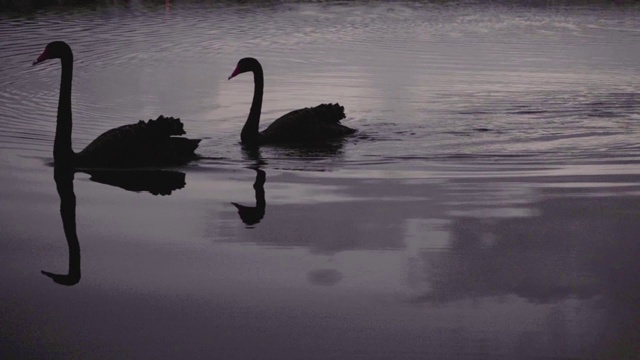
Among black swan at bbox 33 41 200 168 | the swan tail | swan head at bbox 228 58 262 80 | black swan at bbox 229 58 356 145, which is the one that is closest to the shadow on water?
black swan at bbox 33 41 200 168

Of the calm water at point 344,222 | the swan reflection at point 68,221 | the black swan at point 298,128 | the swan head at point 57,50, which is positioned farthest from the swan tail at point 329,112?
the swan reflection at point 68,221

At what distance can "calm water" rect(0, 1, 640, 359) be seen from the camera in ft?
13.6

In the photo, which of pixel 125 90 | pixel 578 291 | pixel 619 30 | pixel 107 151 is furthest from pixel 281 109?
pixel 619 30

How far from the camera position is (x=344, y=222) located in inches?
235

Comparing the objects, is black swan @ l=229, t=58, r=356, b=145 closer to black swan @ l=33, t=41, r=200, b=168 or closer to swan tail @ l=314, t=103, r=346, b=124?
swan tail @ l=314, t=103, r=346, b=124

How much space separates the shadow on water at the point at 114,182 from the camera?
6.15 metres

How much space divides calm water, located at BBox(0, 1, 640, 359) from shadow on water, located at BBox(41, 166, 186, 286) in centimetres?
4

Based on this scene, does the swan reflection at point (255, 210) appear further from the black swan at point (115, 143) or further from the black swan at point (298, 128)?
the black swan at point (298, 128)

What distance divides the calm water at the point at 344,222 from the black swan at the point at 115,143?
0.24m

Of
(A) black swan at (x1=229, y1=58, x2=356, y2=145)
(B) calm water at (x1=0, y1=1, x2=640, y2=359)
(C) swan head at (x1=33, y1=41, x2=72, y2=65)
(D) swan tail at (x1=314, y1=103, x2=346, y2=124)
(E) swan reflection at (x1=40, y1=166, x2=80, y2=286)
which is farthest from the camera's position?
(D) swan tail at (x1=314, y1=103, x2=346, y2=124)

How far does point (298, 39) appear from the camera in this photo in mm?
18547

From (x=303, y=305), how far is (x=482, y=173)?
3503 mm

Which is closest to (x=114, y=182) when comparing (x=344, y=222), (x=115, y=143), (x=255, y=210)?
(x=115, y=143)

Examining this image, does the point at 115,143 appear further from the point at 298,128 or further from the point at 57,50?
the point at 298,128
